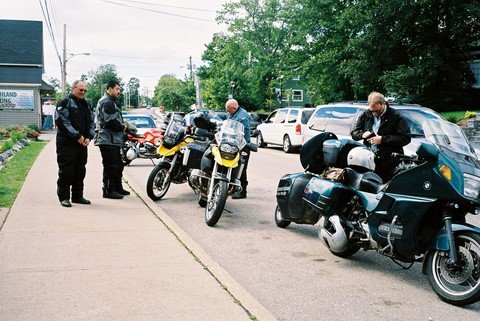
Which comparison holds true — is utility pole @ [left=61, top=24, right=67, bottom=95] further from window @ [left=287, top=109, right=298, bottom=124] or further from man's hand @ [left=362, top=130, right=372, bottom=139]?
man's hand @ [left=362, top=130, right=372, bottom=139]

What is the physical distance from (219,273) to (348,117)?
29.9 ft

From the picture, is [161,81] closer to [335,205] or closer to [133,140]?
[133,140]

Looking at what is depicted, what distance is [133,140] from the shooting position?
1595 cm

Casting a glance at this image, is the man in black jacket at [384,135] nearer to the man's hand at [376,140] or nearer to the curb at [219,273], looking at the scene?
the man's hand at [376,140]

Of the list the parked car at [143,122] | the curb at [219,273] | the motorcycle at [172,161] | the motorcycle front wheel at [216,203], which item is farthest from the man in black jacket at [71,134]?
the parked car at [143,122]

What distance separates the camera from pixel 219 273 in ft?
17.1

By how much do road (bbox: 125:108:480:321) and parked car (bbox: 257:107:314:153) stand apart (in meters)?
12.6

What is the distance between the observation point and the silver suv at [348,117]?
36.8ft

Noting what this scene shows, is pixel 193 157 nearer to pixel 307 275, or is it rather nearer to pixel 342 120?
pixel 307 275

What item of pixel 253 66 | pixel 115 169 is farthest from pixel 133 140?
pixel 253 66

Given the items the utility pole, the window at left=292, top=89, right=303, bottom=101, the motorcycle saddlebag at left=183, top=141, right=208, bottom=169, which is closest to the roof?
the utility pole

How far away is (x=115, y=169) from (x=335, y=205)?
15.5 ft

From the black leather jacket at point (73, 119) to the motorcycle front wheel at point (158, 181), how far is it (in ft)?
4.20

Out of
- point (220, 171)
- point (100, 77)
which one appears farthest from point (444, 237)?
point (100, 77)
